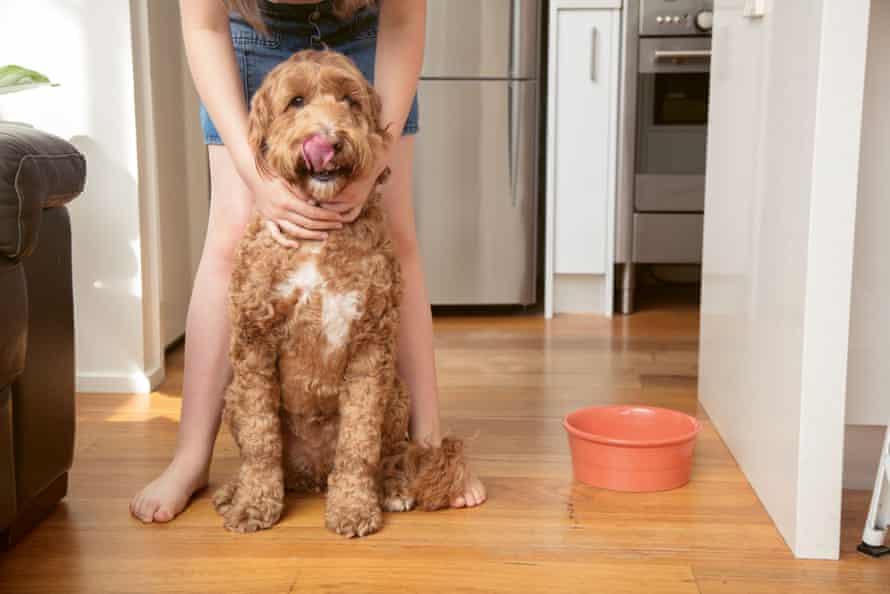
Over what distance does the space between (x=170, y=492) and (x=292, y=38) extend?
0.76m

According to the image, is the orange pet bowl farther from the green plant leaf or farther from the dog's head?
the green plant leaf

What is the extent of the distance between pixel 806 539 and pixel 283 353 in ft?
2.66

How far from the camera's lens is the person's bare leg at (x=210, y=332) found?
5.86ft

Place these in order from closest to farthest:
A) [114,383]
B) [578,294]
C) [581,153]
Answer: [114,383] → [581,153] → [578,294]

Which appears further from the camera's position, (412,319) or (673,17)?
(673,17)

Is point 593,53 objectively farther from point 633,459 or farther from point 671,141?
point 633,459

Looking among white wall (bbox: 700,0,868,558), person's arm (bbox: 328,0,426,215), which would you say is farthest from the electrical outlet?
person's arm (bbox: 328,0,426,215)

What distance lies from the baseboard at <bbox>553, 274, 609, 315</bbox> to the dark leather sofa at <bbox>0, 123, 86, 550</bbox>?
6.80 feet

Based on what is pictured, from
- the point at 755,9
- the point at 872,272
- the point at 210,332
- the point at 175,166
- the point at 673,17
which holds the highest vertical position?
the point at 673,17

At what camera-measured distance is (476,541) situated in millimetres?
1621

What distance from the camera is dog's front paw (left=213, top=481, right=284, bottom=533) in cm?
164

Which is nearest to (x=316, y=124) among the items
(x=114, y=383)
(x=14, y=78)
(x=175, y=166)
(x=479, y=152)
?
(x=14, y=78)

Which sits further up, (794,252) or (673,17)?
(673,17)

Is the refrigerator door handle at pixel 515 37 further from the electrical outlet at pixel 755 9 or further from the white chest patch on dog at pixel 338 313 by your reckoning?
the white chest patch on dog at pixel 338 313
